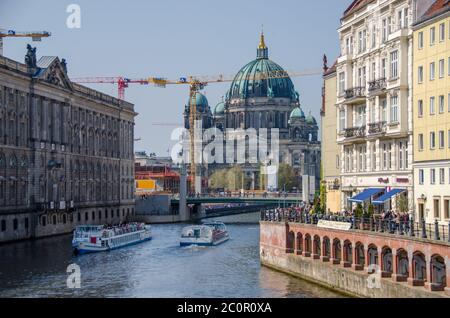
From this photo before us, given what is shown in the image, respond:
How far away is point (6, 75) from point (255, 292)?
183 feet

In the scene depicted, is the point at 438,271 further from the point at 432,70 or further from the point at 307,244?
the point at 307,244

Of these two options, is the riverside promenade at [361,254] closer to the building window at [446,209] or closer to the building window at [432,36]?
the building window at [446,209]

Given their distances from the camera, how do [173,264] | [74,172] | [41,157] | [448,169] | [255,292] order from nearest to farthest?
[448,169], [255,292], [173,264], [41,157], [74,172]

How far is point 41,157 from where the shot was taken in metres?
118

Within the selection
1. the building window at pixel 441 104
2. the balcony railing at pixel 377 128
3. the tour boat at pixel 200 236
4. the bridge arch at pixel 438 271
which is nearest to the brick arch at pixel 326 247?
the balcony railing at pixel 377 128

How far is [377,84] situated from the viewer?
68688mm

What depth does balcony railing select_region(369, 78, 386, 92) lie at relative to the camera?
67.4 m

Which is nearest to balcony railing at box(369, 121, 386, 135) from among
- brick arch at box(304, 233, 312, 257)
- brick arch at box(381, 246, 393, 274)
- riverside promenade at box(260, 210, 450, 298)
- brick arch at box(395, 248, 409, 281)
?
riverside promenade at box(260, 210, 450, 298)

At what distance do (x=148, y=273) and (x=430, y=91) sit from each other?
28145 millimetres

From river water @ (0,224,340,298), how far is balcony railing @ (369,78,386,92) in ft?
49.2

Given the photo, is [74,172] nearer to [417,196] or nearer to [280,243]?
[280,243]

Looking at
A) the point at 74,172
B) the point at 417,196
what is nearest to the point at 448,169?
the point at 417,196

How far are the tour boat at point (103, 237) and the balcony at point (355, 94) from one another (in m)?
34.5

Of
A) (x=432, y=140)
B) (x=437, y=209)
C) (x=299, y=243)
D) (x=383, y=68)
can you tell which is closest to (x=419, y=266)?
(x=437, y=209)
